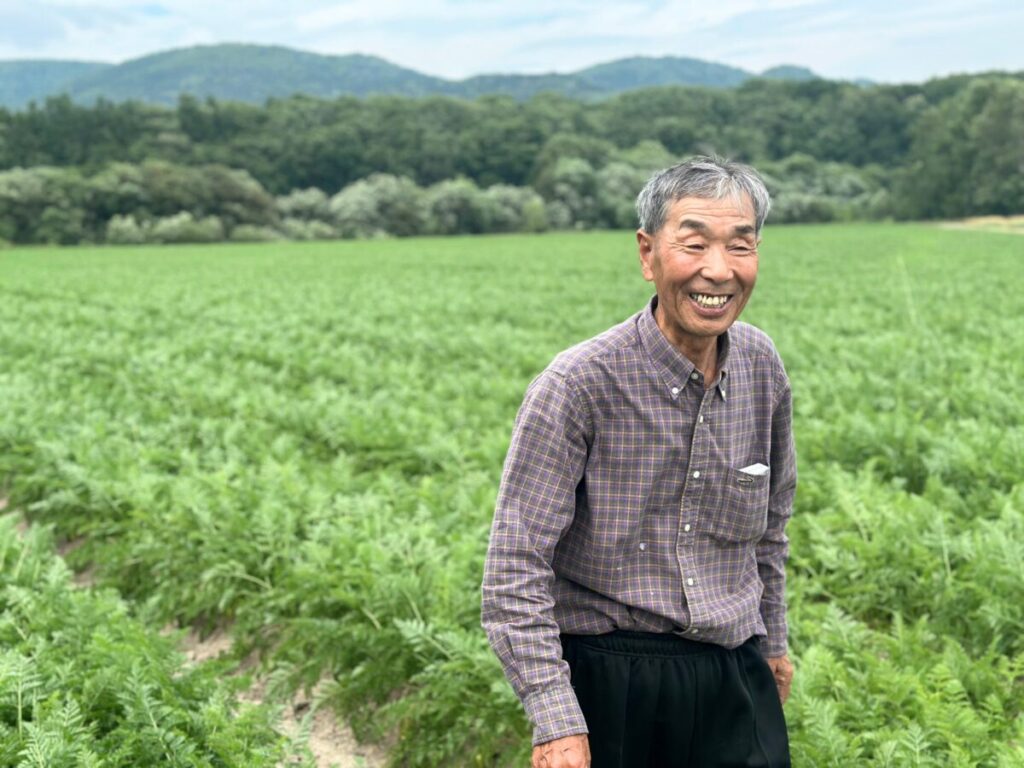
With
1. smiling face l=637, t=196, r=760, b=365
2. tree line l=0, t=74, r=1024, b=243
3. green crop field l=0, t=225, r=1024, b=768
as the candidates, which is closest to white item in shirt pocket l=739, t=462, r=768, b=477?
smiling face l=637, t=196, r=760, b=365

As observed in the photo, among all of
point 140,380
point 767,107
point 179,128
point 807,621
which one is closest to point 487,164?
point 179,128

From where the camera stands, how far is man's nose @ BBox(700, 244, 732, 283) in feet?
7.30

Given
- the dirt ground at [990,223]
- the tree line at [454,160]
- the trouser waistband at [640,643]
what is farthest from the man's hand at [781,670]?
the dirt ground at [990,223]

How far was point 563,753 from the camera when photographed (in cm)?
219

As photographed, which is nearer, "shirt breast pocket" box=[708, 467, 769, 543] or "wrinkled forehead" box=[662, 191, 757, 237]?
"wrinkled forehead" box=[662, 191, 757, 237]

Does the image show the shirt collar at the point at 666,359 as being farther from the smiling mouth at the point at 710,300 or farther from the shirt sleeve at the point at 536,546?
the shirt sleeve at the point at 536,546

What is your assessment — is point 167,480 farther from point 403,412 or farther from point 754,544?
point 754,544

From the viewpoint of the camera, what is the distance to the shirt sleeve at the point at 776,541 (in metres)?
2.75

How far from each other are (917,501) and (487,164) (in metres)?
96.7

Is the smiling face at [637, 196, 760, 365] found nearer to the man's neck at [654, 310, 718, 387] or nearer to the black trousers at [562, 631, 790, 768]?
the man's neck at [654, 310, 718, 387]

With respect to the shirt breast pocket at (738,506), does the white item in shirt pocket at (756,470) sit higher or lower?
higher

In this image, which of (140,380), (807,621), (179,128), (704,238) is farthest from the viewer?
(179,128)

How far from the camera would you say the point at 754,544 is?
2.63 metres

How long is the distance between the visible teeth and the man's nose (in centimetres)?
4
